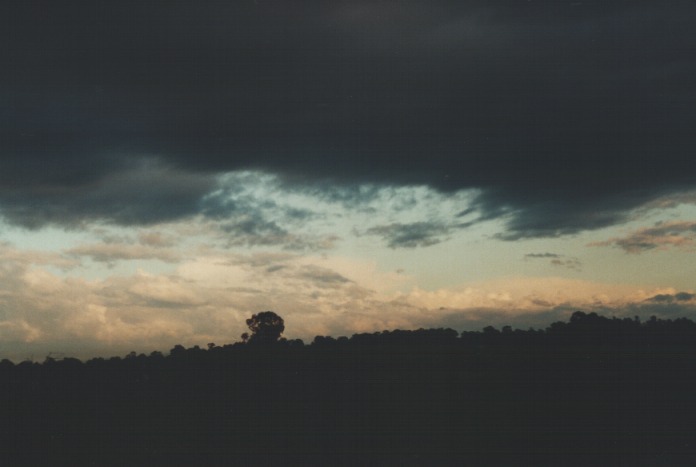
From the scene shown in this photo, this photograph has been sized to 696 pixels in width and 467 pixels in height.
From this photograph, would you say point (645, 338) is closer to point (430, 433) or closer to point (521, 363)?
point (521, 363)

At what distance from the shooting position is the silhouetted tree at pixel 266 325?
57031 mm

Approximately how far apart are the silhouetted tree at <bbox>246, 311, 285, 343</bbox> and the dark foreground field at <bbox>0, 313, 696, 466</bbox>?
84.5 ft

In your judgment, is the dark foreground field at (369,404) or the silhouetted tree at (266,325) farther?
the silhouetted tree at (266,325)

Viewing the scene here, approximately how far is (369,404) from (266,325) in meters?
34.1

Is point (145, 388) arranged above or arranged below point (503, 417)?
above

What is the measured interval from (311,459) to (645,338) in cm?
2233

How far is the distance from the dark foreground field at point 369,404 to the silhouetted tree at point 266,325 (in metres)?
25.8

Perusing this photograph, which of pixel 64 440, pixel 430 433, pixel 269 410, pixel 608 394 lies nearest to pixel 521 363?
pixel 608 394

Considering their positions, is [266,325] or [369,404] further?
[266,325]

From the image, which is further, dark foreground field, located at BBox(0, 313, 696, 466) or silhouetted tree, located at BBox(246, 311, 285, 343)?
silhouetted tree, located at BBox(246, 311, 285, 343)

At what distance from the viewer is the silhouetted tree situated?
187ft

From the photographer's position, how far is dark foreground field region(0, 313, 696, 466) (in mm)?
20656

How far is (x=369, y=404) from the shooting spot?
25062mm

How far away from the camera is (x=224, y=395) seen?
23266 mm
